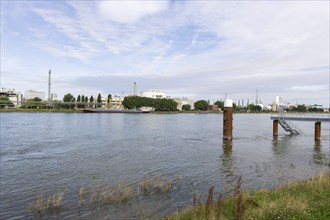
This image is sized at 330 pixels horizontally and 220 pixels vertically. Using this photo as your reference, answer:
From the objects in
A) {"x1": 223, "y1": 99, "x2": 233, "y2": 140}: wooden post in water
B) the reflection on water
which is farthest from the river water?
{"x1": 223, "y1": 99, "x2": 233, "y2": 140}: wooden post in water

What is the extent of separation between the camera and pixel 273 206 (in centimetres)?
1181

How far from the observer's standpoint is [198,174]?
972 inches

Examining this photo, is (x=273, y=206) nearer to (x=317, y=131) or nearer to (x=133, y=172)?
(x=133, y=172)

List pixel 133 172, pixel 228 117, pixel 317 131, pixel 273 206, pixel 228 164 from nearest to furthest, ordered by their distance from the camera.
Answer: pixel 273 206
pixel 133 172
pixel 228 164
pixel 228 117
pixel 317 131

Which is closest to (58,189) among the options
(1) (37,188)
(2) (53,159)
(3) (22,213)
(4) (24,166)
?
(1) (37,188)

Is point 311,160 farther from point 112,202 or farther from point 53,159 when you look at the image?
point 53,159

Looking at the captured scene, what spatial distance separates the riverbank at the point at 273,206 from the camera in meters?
10.2

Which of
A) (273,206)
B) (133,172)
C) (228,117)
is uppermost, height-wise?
(228,117)

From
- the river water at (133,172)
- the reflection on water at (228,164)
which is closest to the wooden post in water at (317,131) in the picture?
the river water at (133,172)

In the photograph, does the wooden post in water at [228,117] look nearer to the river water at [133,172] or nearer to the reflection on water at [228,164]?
the reflection on water at [228,164]

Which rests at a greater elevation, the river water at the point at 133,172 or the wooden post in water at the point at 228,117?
the wooden post in water at the point at 228,117

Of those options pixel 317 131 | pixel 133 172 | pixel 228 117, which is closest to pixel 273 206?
pixel 133 172

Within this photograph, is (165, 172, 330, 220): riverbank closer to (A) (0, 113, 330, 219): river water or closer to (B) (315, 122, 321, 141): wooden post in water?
(A) (0, 113, 330, 219): river water

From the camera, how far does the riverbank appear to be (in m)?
10.2
